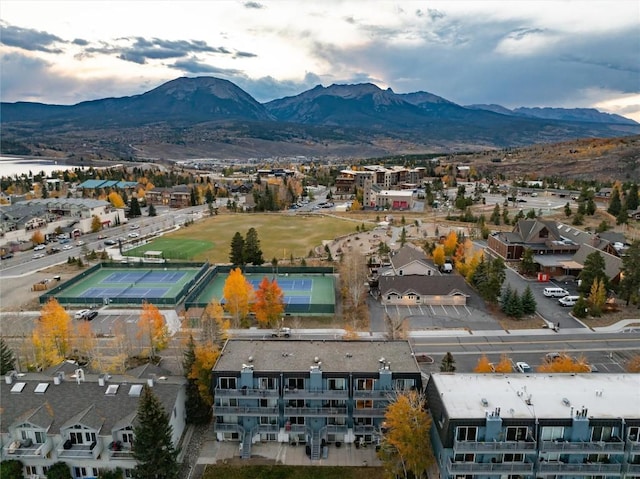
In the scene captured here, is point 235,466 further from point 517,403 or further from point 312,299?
point 312,299

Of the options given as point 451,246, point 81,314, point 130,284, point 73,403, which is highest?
point 451,246

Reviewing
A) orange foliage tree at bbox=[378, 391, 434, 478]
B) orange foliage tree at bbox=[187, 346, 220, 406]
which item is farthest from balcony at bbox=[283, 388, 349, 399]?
orange foliage tree at bbox=[187, 346, 220, 406]

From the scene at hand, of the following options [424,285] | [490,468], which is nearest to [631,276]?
[424,285]

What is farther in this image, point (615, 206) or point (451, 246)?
point (615, 206)

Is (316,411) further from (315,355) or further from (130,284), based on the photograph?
(130,284)

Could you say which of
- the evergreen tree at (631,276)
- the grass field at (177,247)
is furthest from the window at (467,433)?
the grass field at (177,247)

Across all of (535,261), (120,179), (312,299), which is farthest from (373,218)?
(120,179)

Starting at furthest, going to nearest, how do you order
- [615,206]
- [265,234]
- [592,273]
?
[265,234], [615,206], [592,273]
